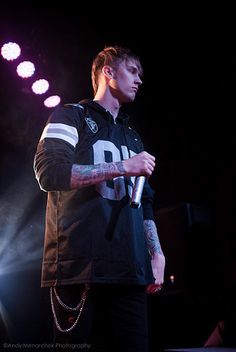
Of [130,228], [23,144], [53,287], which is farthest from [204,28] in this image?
[53,287]

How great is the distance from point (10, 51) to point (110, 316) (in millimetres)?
Result: 3753

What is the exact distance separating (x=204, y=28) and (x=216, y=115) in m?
1.23

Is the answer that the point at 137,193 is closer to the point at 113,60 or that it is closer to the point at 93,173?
the point at 93,173

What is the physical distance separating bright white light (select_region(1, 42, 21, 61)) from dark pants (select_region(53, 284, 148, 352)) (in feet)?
11.9

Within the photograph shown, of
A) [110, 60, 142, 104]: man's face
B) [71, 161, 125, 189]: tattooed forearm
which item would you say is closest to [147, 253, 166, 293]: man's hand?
[71, 161, 125, 189]: tattooed forearm

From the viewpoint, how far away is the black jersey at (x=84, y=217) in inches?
62.6

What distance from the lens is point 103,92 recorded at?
219 cm

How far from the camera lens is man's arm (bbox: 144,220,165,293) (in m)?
1.87

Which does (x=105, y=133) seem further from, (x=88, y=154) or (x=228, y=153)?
(x=228, y=153)

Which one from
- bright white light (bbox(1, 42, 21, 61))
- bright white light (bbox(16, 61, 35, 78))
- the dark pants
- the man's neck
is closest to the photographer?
the dark pants

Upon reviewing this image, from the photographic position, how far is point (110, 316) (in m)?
1.67

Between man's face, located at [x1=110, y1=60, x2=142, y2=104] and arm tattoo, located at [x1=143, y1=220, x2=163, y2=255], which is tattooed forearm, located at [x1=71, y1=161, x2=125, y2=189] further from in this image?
man's face, located at [x1=110, y1=60, x2=142, y2=104]

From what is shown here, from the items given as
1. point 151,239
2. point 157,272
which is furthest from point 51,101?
point 157,272

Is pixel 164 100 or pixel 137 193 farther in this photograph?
pixel 164 100
